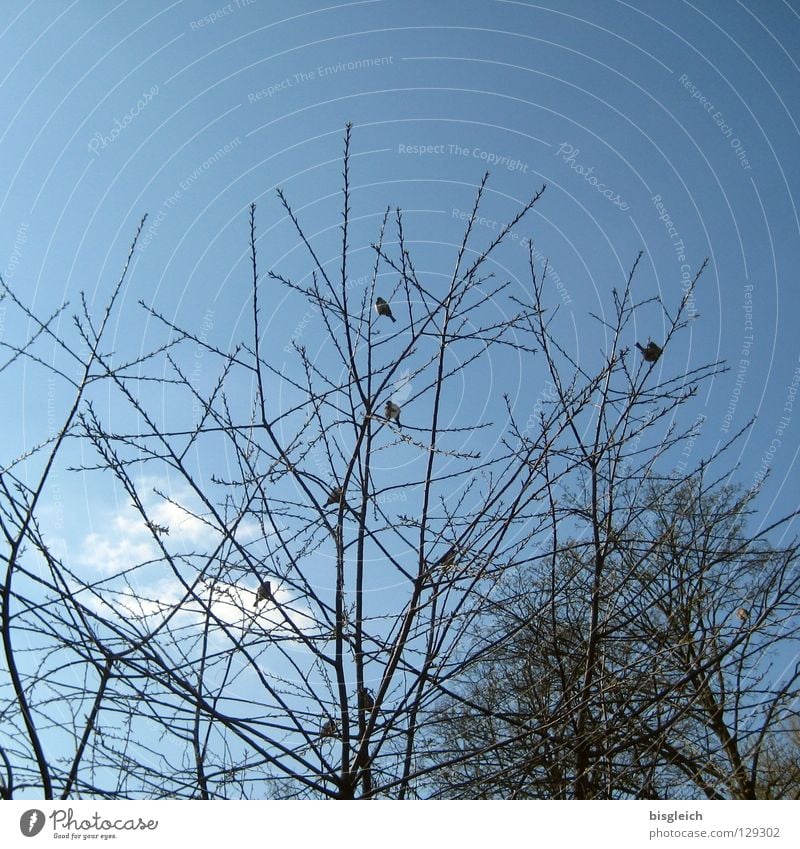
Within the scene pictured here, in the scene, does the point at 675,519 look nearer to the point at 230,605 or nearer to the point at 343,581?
the point at 343,581

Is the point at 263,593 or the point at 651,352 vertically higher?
the point at 651,352

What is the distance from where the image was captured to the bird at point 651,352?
286cm

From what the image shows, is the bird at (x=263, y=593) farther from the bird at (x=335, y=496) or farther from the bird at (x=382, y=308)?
the bird at (x=382, y=308)

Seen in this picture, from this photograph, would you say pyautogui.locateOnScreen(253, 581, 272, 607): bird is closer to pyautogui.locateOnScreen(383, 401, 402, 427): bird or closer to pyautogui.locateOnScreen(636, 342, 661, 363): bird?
pyautogui.locateOnScreen(383, 401, 402, 427): bird

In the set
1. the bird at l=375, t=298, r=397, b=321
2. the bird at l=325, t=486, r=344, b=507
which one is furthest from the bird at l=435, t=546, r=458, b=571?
the bird at l=375, t=298, r=397, b=321

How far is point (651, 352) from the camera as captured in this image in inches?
113
